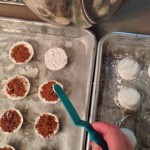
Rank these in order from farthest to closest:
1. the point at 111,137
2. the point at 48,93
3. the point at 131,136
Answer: the point at 48,93, the point at 131,136, the point at 111,137

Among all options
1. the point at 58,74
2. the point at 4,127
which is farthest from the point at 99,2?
the point at 4,127

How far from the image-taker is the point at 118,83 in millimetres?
1029

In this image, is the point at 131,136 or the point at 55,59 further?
the point at 55,59

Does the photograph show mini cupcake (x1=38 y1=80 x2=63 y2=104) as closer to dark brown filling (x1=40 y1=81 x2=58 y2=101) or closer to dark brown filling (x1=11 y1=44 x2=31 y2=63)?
dark brown filling (x1=40 y1=81 x2=58 y2=101)

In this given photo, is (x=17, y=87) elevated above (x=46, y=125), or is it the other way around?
(x=17, y=87)

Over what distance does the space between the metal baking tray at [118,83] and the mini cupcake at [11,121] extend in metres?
0.27

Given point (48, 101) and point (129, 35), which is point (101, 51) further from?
point (48, 101)

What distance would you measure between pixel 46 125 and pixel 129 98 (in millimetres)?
310

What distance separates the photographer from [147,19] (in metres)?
1.06

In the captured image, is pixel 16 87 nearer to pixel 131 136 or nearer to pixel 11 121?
pixel 11 121

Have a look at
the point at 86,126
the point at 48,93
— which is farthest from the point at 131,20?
the point at 86,126

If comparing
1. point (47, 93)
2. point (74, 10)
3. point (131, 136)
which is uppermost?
point (74, 10)

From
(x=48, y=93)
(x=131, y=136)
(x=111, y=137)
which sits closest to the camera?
(x=111, y=137)

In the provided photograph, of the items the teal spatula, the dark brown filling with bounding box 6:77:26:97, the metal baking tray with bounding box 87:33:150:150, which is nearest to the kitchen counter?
the metal baking tray with bounding box 87:33:150:150
